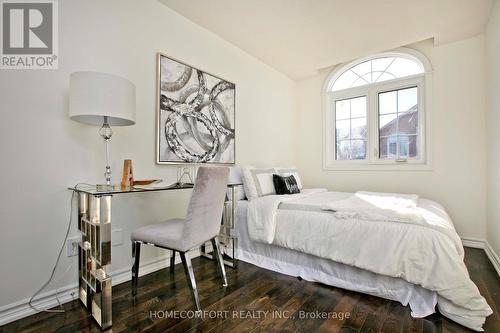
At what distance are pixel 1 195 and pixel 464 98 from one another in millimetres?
4515

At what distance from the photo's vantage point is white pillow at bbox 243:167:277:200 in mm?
2650

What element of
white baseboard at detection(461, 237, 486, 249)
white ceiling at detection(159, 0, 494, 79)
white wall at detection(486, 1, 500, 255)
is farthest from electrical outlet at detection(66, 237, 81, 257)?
white baseboard at detection(461, 237, 486, 249)

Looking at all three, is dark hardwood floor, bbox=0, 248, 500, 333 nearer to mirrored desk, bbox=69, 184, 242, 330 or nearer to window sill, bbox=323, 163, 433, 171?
mirrored desk, bbox=69, 184, 242, 330

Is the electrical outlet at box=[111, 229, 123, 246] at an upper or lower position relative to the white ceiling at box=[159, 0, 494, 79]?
lower

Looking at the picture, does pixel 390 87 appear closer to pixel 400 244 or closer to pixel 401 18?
pixel 401 18

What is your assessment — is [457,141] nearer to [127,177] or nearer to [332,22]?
[332,22]

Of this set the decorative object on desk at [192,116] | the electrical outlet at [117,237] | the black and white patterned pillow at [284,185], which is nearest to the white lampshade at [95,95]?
the decorative object on desk at [192,116]

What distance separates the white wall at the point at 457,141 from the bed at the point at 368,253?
146 centimetres

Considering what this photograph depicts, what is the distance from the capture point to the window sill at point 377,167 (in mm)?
3200

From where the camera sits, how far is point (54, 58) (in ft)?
5.50

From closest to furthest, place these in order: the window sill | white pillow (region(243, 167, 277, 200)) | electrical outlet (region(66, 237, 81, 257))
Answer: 1. electrical outlet (region(66, 237, 81, 257))
2. white pillow (region(243, 167, 277, 200))
3. the window sill

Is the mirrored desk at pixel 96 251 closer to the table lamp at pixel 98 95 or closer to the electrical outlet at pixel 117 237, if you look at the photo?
the electrical outlet at pixel 117 237

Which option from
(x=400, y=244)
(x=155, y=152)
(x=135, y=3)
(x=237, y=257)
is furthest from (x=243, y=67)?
(x=400, y=244)

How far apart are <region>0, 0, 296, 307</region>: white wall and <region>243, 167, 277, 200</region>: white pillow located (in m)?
0.67
